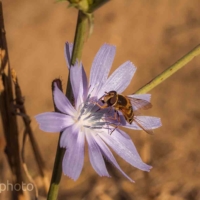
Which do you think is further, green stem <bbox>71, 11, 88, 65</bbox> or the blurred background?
the blurred background

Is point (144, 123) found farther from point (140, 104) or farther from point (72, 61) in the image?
point (72, 61)

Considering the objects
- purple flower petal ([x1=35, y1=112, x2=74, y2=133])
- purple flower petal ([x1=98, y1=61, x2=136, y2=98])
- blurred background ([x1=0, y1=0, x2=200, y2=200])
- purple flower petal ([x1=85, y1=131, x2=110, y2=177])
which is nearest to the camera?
purple flower petal ([x1=35, y1=112, x2=74, y2=133])

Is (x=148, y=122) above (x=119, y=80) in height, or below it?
below

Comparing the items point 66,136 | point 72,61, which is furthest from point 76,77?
point 66,136

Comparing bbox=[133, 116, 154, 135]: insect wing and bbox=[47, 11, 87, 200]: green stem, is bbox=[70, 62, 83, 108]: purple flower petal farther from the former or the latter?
bbox=[133, 116, 154, 135]: insect wing

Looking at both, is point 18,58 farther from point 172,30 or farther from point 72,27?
point 172,30

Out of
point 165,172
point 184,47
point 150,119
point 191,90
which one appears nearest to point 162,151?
point 165,172

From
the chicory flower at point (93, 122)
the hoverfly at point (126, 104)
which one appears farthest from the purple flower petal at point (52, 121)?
the hoverfly at point (126, 104)

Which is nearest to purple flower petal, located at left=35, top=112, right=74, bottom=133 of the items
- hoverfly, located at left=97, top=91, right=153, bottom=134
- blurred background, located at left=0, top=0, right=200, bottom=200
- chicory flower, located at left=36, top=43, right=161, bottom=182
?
chicory flower, located at left=36, top=43, right=161, bottom=182
